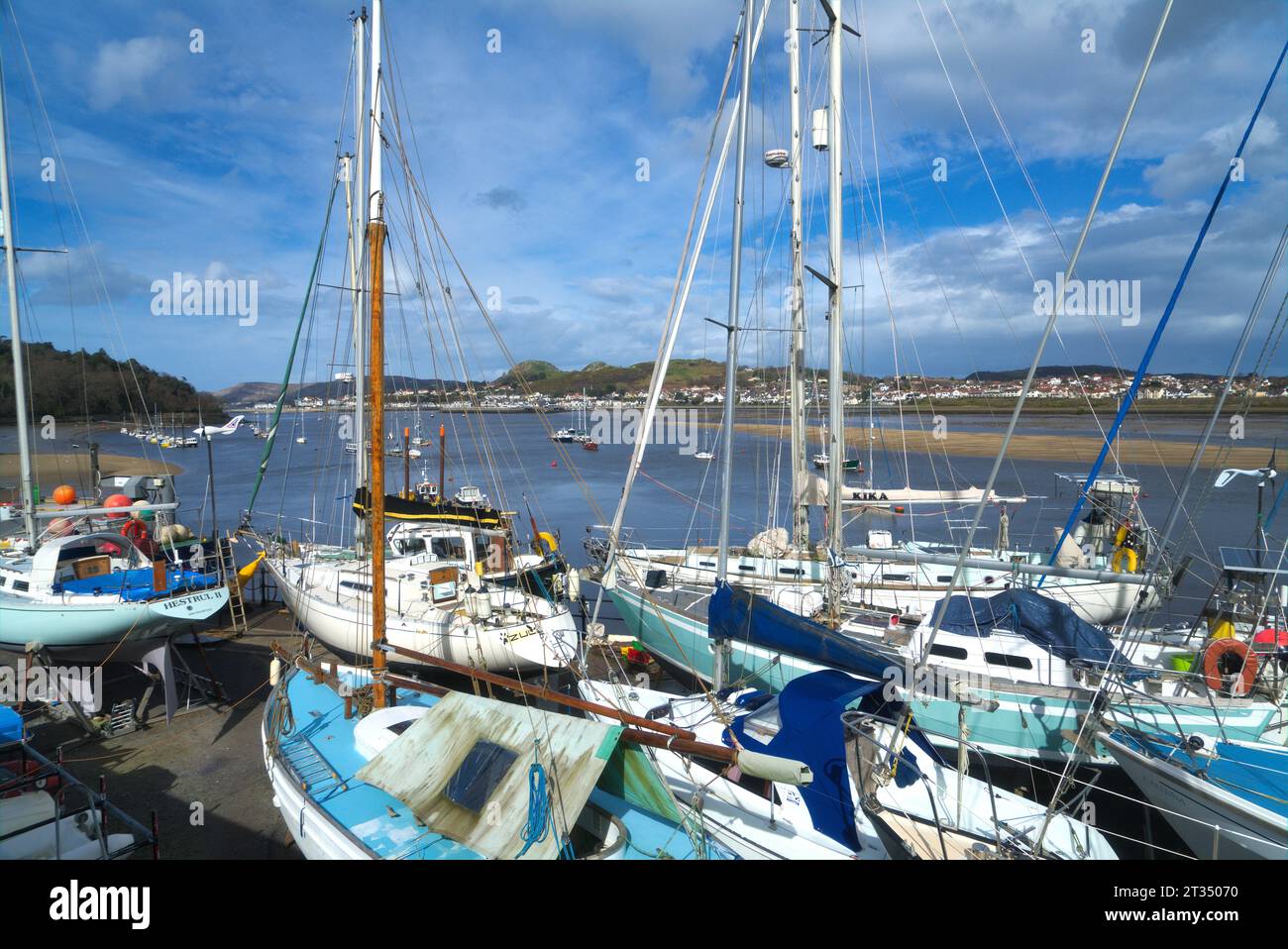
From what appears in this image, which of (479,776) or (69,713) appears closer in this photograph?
(479,776)

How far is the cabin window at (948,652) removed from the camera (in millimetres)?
11148

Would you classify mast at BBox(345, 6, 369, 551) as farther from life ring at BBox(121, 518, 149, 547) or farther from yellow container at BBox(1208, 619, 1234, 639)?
yellow container at BBox(1208, 619, 1234, 639)

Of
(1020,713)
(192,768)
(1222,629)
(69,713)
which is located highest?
(1222,629)

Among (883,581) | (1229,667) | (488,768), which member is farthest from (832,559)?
(488,768)

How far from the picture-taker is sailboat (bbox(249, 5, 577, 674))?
13.3 m

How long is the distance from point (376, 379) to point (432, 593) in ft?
24.2

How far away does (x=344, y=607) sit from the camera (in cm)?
1478

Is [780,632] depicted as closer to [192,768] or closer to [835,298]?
[835,298]

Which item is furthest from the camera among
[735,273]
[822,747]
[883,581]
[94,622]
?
[883,581]

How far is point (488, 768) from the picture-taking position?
641 cm

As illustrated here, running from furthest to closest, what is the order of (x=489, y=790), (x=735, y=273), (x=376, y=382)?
(x=735, y=273)
(x=376, y=382)
(x=489, y=790)
